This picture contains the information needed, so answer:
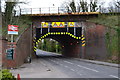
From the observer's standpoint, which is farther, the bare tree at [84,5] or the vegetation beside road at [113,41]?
the bare tree at [84,5]

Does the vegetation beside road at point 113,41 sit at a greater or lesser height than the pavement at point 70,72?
greater

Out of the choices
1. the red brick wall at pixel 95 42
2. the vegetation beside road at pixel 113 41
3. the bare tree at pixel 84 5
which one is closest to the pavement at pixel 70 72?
the vegetation beside road at pixel 113 41

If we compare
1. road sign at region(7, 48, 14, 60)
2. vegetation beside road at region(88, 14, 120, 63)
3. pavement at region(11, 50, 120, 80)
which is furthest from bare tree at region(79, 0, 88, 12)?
Answer: road sign at region(7, 48, 14, 60)

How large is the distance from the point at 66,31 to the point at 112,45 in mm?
14289

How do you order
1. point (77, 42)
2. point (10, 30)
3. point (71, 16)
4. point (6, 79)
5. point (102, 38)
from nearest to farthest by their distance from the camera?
1. point (6, 79)
2. point (10, 30)
3. point (102, 38)
4. point (71, 16)
5. point (77, 42)

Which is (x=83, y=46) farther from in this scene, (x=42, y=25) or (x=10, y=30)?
(x=10, y=30)

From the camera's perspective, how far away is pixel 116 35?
26156mm

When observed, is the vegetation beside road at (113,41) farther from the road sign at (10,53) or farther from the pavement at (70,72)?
the road sign at (10,53)

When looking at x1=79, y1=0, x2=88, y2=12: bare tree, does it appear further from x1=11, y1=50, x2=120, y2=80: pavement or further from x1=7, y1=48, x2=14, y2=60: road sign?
x1=7, y1=48, x2=14, y2=60: road sign

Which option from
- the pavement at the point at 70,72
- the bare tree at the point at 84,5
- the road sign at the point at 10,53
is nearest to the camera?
the pavement at the point at 70,72

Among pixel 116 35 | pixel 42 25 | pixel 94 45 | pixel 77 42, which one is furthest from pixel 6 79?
pixel 77 42

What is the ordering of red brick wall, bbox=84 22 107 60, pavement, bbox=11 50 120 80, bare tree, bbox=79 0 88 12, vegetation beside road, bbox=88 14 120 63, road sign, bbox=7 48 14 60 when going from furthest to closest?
bare tree, bbox=79 0 88 12, red brick wall, bbox=84 22 107 60, vegetation beside road, bbox=88 14 120 63, road sign, bbox=7 48 14 60, pavement, bbox=11 50 120 80

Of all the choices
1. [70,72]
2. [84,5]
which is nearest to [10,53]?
[70,72]

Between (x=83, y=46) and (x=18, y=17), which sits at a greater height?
(x=18, y=17)
